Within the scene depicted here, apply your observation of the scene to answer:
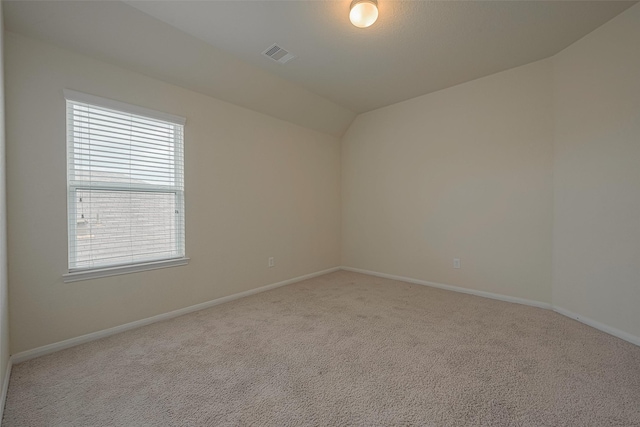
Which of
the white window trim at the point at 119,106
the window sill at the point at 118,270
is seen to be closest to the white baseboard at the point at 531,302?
the window sill at the point at 118,270

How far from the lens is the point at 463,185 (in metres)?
3.58

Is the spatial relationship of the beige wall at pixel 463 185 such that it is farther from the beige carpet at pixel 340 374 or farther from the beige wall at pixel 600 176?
the beige carpet at pixel 340 374

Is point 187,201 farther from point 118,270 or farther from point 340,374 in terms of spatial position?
point 340,374

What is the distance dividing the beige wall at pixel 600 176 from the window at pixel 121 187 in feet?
13.2

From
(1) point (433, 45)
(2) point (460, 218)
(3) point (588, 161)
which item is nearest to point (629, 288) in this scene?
(3) point (588, 161)

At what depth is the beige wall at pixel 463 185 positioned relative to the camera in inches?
120

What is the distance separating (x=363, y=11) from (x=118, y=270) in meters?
3.02

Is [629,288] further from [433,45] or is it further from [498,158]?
[433,45]

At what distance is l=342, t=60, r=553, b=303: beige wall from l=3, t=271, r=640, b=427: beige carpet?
788 mm

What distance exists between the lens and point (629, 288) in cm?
230

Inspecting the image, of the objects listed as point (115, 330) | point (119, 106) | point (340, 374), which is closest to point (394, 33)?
point (119, 106)

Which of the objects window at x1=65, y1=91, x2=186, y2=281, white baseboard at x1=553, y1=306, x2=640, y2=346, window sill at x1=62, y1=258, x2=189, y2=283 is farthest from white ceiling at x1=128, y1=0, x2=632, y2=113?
white baseboard at x1=553, y1=306, x2=640, y2=346

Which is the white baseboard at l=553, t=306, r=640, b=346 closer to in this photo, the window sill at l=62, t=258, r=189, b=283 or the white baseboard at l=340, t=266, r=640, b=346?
the white baseboard at l=340, t=266, r=640, b=346

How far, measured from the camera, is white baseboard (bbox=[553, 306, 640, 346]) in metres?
2.25
